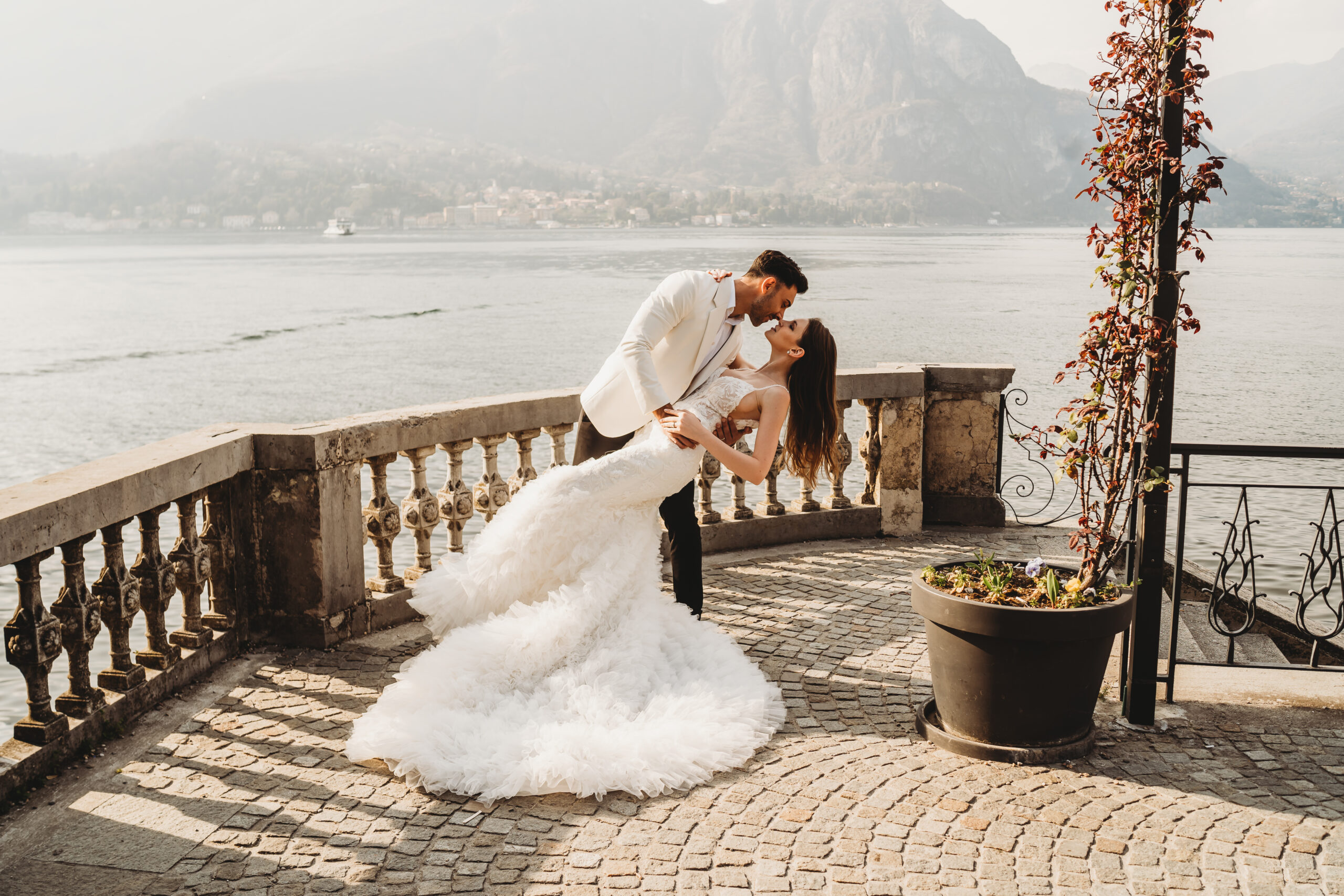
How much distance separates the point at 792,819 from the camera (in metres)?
3.45

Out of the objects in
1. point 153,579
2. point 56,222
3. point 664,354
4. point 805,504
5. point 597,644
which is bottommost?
point 805,504

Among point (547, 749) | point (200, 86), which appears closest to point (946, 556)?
point (547, 749)

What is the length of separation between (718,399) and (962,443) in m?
3.27

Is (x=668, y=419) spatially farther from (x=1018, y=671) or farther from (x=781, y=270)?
(x=1018, y=671)

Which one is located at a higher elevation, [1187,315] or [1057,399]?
[1187,315]

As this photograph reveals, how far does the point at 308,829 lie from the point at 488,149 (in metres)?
175

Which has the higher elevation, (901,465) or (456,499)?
(456,499)

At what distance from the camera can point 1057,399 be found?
31.5 meters

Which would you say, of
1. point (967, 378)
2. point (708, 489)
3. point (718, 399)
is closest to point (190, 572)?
point (718, 399)

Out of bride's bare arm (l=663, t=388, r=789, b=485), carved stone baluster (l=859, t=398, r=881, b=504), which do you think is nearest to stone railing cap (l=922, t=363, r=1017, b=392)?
carved stone baluster (l=859, t=398, r=881, b=504)

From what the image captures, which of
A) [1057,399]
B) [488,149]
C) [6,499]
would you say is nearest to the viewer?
[6,499]

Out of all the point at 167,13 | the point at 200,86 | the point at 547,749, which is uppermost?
the point at 167,13

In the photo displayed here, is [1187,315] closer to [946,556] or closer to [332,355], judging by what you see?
[946,556]

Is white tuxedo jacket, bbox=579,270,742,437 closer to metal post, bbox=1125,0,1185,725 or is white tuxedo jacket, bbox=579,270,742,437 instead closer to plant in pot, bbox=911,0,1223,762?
plant in pot, bbox=911,0,1223,762
